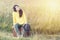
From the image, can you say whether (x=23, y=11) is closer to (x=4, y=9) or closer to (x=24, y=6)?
(x=24, y=6)

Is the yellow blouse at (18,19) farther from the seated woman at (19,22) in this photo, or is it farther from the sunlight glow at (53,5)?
the sunlight glow at (53,5)

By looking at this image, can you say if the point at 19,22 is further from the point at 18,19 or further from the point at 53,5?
the point at 53,5

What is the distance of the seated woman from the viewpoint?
1.44 metres

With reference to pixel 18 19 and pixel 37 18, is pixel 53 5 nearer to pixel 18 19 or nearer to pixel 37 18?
pixel 37 18

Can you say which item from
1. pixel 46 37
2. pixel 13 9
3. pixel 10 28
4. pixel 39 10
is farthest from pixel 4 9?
pixel 46 37

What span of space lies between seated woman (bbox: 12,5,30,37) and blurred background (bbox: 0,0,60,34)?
3 cm

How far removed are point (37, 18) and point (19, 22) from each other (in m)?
0.18

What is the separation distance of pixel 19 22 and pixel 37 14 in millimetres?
188

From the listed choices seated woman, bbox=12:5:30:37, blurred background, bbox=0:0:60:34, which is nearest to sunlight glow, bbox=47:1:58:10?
blurred background, bbox=0:0:60:34

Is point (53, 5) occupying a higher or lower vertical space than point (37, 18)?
higher

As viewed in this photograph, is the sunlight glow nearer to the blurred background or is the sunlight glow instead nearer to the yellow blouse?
the blurred background

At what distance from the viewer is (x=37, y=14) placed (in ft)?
4.70

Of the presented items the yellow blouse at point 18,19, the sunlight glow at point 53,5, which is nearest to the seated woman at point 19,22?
the yellow blouse at point 18,19

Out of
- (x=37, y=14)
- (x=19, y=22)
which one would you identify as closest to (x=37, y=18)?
(x=37, y=14)
